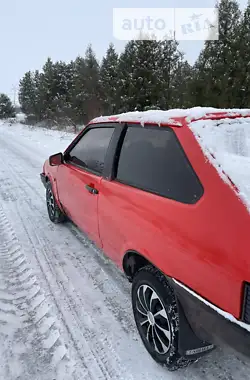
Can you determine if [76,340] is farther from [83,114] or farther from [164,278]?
[83,114]

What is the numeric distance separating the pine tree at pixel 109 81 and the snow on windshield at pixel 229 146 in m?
22.9

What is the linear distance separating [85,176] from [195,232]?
1.81 metres

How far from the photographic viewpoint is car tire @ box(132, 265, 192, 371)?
195 centimetres

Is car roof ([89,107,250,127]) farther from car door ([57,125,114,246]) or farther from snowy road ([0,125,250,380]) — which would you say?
snowy road ([0,125,250,380])

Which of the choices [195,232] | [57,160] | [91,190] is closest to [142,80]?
[57,160]

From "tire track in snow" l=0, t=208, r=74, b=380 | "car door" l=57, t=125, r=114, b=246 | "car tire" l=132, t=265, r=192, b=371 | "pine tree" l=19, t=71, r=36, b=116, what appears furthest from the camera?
"pine tree" l=19, t=71, r=36, b=116

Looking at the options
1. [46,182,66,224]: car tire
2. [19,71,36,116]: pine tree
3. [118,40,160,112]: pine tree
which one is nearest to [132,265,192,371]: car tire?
[46,182,66,224]: car tire

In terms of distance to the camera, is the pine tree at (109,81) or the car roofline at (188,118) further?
the pine tree at (109,81)

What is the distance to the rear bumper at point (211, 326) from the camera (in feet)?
4.94

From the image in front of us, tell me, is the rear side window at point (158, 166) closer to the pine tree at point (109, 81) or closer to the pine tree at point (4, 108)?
the pine tree at point (109, 81)

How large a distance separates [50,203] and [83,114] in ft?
83.9

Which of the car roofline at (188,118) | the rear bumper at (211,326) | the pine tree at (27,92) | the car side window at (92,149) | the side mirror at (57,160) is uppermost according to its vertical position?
the pine tree at (27,92)

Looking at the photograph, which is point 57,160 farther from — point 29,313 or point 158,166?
point 158,166

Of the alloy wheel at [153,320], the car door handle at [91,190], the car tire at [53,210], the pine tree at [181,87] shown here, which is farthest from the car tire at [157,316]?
the pine tree at [181,87]
